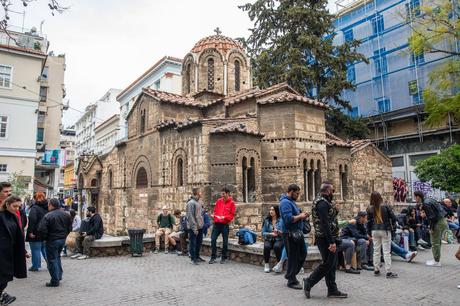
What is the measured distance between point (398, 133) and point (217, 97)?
1560 cm

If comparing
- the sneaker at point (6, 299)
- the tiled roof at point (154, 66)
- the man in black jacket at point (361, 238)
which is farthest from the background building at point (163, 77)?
the sneaker at point (6, 299)

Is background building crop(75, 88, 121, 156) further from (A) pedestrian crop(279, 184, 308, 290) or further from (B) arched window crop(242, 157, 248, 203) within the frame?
(A) pedestrian crop(279, 184, 308, 290)

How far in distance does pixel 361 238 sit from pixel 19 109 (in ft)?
79.0

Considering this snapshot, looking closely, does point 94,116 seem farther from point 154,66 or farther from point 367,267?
point 367,267

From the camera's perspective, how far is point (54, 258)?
6371 millimetres

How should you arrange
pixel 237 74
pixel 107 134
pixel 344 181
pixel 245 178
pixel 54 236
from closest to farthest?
pixel 54 236 → pixel 245 178 → pixel 344 181 → pixel 237 74 → pixel 107 134

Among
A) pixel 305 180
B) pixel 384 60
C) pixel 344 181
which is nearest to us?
pixel 305 180

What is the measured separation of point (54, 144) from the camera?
33.5m

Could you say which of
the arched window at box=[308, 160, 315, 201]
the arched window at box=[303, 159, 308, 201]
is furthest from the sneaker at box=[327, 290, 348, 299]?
the arched window at box=[308, 160, 315, 201]

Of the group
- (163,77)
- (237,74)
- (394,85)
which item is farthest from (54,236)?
(163,77)

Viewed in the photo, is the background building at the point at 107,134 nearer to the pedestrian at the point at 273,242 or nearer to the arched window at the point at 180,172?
the arched window at the point at 180,172

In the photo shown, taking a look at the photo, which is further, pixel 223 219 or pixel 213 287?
pixel 223 219

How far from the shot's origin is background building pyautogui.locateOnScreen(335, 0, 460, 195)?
23.8 m

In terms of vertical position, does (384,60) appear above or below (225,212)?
above
